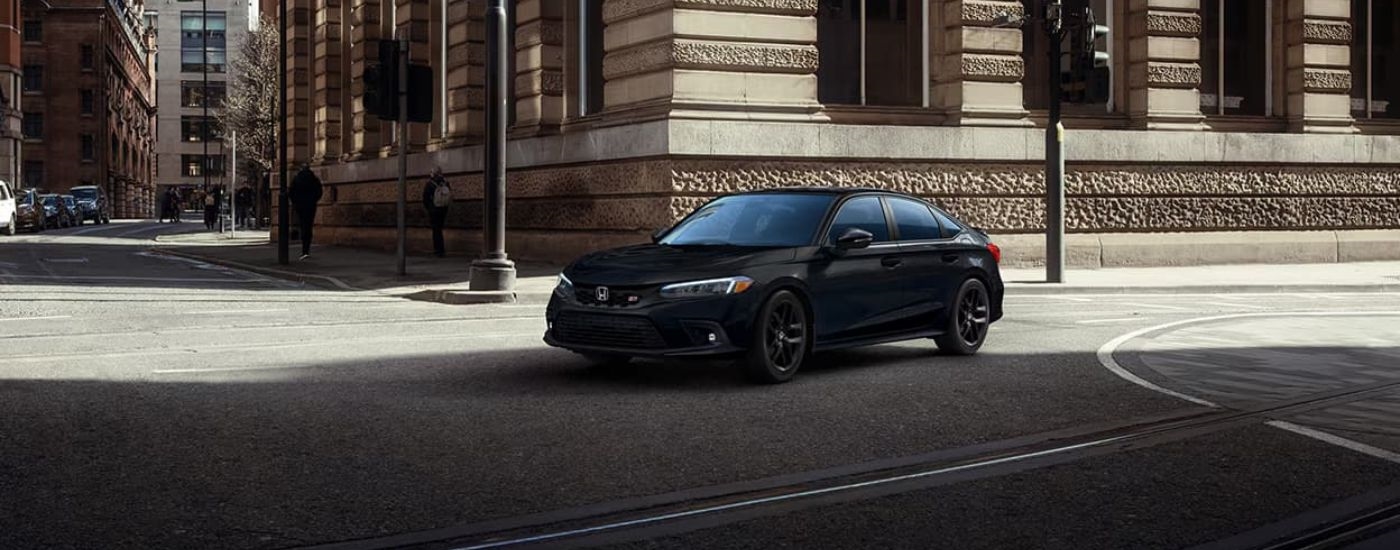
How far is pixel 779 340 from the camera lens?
9.19m

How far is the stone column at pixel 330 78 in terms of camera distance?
122ft

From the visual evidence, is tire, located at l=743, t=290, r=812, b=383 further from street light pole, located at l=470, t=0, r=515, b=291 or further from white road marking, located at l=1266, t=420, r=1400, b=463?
street light pole, located at l=470, t=0, r=515, b=291

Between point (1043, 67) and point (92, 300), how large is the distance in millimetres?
14718

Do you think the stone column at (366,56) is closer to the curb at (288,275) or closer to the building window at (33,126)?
the curb at (288,275)

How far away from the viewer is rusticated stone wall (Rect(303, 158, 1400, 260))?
20.8m

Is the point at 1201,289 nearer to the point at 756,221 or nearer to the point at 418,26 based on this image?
the point at 756,221

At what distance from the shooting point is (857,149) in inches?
845

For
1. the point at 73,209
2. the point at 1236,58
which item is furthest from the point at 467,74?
the point at 73,209

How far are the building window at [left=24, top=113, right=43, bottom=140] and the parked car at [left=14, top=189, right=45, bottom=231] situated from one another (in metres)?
44.3

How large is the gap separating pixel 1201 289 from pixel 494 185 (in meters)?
9.13

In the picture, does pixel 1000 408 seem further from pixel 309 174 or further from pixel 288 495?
pixel 309 174

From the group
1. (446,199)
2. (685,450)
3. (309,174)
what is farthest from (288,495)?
(309,174)

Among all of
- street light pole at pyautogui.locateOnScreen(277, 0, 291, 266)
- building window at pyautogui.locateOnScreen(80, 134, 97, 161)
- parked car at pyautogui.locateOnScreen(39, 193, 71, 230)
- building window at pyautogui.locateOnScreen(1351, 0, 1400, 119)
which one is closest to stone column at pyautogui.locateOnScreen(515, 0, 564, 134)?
street light pole at pyautogui.locateOnScreen(277, 0, 291, 266)

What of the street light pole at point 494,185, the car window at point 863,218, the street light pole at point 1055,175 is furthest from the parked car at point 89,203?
the car window at point 863,218
